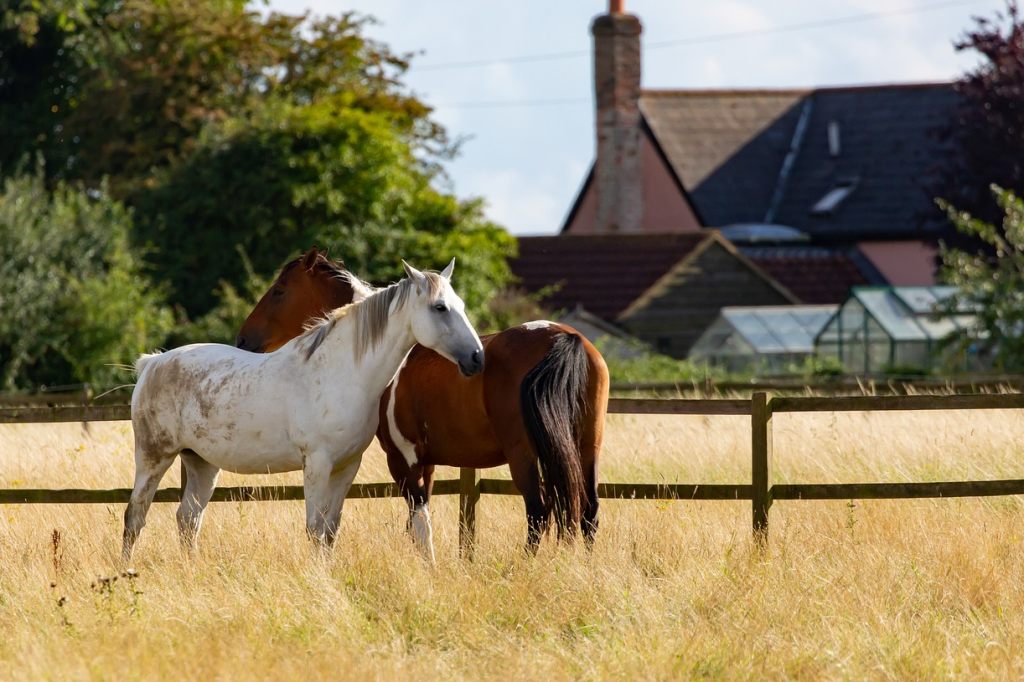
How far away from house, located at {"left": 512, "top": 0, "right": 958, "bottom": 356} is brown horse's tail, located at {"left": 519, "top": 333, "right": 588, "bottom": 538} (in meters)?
33.3

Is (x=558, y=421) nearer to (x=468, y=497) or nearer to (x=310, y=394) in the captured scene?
(x=310, y=394)

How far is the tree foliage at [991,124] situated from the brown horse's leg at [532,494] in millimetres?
32518

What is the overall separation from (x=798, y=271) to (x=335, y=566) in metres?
38.3

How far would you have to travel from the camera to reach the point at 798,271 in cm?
4528

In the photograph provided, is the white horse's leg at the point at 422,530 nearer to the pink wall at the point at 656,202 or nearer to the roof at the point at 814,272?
the roof at the point at 814,272

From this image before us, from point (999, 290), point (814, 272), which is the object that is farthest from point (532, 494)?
point (814, 272)

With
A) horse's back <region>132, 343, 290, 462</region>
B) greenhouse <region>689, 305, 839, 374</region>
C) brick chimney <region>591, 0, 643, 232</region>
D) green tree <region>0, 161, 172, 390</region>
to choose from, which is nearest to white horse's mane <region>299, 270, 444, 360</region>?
horse's back <region>132, 343, 290, 462</region>

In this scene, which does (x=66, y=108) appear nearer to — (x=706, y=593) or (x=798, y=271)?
(x=798, y=271)

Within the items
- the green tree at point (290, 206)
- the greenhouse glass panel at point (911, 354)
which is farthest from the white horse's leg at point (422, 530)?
the greenhouse glass panel at point (911, 354)

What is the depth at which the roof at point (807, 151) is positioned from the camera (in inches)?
2018

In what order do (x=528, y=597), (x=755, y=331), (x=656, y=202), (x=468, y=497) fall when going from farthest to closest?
1. (x=656, y=202)
2. (x=755, y=331)
3. (x=468, y=497)
4. (x=528, y=597)

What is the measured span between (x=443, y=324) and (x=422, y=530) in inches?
51.0

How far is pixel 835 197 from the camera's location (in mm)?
51406

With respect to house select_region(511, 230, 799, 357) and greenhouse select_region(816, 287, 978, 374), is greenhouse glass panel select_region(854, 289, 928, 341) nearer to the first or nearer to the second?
greenhouse select_region(816, 287, 978, 374)
